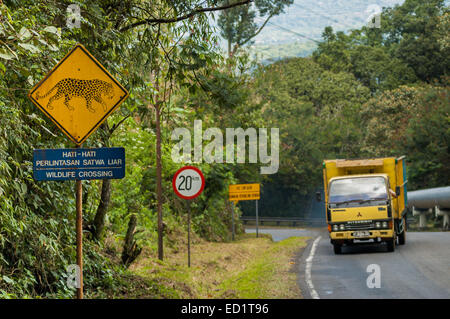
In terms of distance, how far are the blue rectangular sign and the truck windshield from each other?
14.6 metres

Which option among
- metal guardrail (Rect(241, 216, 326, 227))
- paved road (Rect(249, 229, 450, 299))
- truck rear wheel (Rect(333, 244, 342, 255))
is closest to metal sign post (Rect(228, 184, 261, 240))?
paved road (Rect(249, 229, 450, 299))

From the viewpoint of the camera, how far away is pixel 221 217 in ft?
105

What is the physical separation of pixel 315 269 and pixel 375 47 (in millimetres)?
54358

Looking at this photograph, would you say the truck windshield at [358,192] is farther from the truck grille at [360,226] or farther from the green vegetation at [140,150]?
the green vegetation at [140,150]

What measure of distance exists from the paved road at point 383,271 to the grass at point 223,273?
540mm

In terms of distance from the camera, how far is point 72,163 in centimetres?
671

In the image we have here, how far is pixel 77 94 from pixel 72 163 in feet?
2.63

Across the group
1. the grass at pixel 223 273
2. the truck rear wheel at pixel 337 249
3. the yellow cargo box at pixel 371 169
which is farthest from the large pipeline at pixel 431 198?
the truck rear wheel at pixel 337 249

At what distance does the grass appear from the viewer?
42.7 ft

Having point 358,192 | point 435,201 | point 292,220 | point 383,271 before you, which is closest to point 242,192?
point 358,192

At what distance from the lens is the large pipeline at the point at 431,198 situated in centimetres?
3431

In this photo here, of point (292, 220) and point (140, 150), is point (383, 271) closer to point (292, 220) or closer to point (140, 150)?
point (140, 150)

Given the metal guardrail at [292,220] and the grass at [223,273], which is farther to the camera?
the metal guardrail at [292,220]
